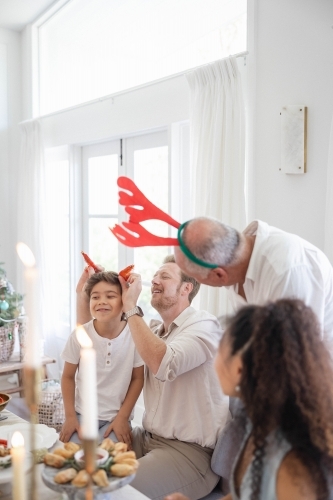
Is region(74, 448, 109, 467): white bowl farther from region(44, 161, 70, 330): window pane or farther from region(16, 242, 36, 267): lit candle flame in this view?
region(44, 161, 70, 330): window pane

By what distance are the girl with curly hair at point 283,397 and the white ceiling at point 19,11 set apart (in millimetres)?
3990

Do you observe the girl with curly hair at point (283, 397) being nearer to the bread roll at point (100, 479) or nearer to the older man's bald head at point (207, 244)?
the bread roll at point (100, 479)

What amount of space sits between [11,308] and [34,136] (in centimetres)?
171

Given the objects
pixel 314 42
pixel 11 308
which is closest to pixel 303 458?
pixel 314 42

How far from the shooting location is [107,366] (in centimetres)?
223

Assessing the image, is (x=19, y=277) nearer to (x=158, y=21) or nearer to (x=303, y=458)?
(x=158, y=21)

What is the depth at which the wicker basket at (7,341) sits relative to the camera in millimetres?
3361

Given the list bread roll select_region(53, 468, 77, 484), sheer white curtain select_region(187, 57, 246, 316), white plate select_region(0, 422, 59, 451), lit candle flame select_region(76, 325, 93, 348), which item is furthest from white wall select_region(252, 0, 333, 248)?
lit candle flame select_region(76, 325, 93, 348)

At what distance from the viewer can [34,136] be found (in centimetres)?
457

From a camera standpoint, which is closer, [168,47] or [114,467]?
[114,467]

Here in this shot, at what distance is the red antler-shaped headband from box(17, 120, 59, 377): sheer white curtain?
3222 mm

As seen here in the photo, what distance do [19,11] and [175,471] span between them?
394 cm

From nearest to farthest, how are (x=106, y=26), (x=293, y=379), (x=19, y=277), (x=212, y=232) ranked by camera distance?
(x=293, y=379) → (x=212, y=232) → (x=106, y=26) → (x=19, y=277)

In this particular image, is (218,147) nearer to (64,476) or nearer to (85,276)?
(85,276)
